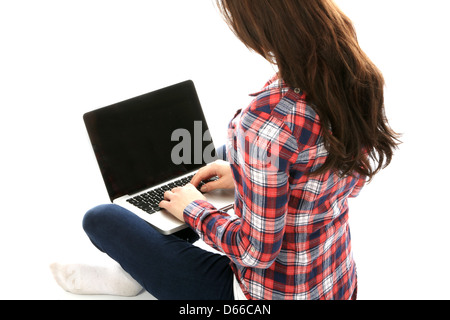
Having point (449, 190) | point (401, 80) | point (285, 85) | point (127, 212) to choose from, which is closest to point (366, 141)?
point (285, 85)

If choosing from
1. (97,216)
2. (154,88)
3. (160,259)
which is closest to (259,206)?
(160,259)

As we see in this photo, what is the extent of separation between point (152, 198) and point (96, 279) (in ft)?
1.02

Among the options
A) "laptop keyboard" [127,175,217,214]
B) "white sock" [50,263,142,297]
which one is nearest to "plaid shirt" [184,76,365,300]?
"laptop keyboard" [127,175,217,214]

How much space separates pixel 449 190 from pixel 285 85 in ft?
4.93

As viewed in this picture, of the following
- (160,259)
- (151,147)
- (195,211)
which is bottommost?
(160,259)

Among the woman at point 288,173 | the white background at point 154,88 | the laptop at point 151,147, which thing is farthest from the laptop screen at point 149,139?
the white background at point 154,88

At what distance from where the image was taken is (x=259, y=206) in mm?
1172

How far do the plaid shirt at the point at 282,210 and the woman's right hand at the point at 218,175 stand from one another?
187 mm

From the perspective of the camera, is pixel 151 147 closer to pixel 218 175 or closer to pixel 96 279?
pixel 218 175

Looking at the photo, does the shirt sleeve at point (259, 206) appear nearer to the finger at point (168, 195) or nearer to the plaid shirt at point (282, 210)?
the plaid shirt at point (282, 210)

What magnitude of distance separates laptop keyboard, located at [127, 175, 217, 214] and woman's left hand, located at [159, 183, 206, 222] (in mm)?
71

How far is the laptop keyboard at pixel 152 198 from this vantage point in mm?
1597

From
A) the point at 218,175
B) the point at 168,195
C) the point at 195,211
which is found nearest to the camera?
the point at 195,211
